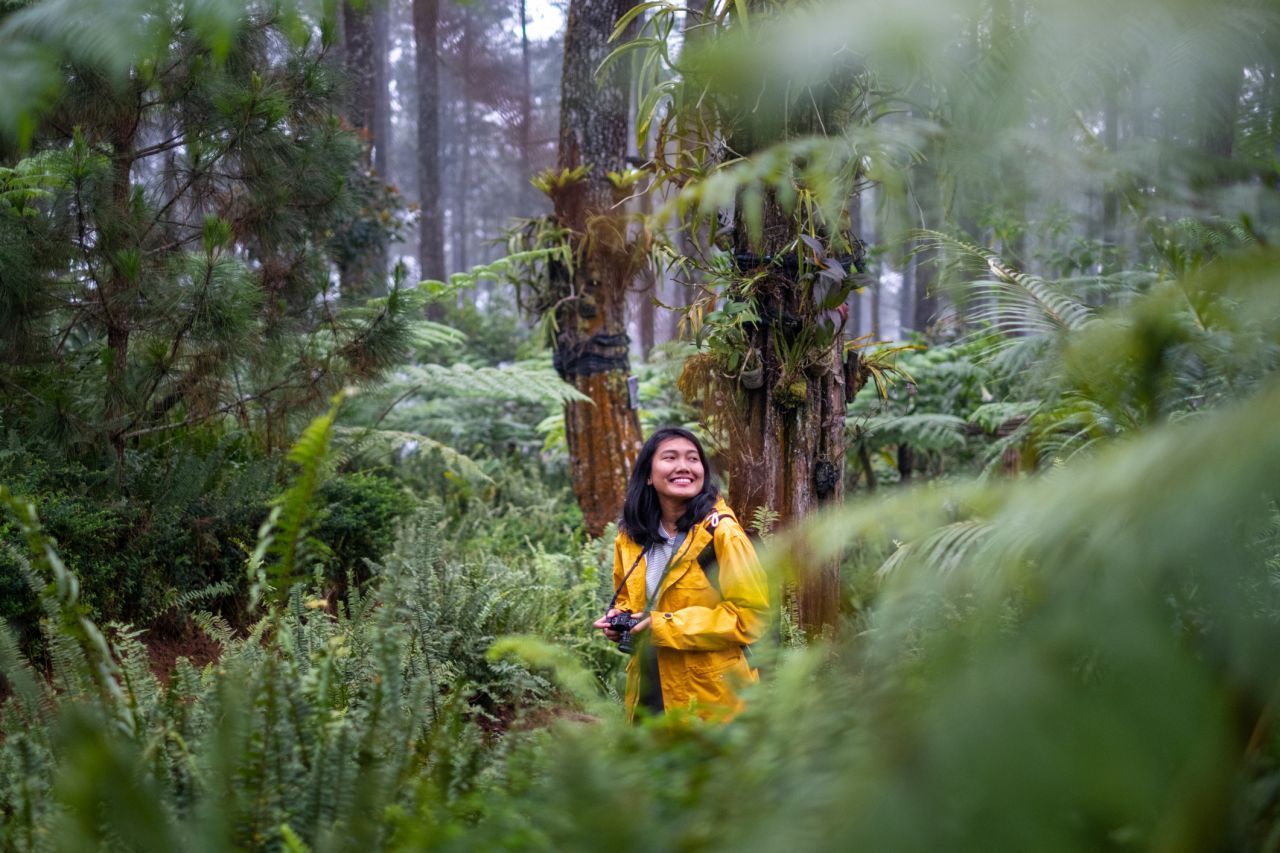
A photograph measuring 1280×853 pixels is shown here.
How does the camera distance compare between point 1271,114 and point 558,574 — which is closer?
point 1271,114

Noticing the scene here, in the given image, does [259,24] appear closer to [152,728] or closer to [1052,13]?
[152,728]

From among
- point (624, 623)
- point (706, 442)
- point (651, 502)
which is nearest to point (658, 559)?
point (651, 502)

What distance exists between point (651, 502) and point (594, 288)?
354 centimetres

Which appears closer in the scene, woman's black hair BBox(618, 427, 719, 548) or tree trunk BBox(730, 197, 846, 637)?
woman's black hair BBox(618, 427, 719, 548)

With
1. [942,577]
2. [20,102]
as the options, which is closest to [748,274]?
[20,102]

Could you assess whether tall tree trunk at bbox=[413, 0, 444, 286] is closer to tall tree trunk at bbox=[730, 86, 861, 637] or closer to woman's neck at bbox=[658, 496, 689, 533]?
tall tree trunk at bbox=[730, 86, 861, 637]

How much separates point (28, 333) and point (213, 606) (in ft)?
5.53

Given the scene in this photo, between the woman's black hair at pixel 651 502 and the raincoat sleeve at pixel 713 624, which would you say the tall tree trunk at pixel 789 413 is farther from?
the raincoat sleeve at pixel 713 624

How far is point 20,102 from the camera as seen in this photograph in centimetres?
160

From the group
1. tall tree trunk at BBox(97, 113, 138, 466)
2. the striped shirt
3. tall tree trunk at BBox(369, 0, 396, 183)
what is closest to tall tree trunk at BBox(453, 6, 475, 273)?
tall tree trunk at BBox(369, 0, 396, 183)

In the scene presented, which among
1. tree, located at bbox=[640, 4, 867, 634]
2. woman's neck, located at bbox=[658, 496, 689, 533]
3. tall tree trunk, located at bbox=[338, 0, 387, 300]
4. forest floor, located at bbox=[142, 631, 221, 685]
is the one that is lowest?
forest floor, located at bbox=[142, 631, 221, 685]

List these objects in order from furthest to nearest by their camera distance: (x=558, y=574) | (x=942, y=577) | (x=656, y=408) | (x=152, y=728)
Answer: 1. (x=656, y=408)
2. (x=558, y=574)
3. (x=152, y=728)
4. (x=942, y=577)

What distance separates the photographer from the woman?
3.21m

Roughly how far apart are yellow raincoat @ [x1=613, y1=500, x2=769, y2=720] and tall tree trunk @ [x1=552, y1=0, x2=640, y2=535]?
3.55 metres
